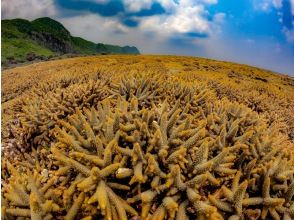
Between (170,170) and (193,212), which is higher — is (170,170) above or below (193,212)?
above

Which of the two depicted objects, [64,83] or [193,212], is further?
[64,83]

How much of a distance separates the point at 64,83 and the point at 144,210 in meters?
9.87

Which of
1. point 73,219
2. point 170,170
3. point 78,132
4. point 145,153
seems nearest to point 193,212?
point 170,170

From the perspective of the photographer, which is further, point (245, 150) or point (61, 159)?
point (245, 150)

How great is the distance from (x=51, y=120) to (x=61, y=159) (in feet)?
11.7

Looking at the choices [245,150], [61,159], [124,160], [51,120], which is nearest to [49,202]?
[61,159]

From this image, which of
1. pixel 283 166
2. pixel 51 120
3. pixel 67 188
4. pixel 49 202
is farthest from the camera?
pixel 51 120

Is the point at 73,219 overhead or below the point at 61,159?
below

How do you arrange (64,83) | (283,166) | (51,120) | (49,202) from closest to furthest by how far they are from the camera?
1. (49,202)
2. (283,166)
3. (51,120)
4. (64,83)

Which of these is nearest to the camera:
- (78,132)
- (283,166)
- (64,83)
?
(283,166)

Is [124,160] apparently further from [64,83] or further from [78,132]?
[64,83]

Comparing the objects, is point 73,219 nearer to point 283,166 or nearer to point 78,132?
point 78,132

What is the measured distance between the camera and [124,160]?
471 centimetres

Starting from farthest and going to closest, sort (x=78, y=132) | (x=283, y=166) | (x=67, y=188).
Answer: (x=78, y=132), (x=283, y=166), (x=67, y=188)
